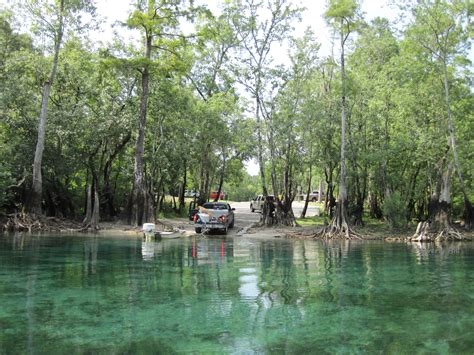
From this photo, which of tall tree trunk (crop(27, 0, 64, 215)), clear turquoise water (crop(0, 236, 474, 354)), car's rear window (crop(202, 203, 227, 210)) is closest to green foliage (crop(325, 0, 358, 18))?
car's rear window (crop(202, 203, 227, 210))

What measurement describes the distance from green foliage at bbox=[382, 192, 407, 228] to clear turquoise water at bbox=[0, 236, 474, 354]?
997 cm

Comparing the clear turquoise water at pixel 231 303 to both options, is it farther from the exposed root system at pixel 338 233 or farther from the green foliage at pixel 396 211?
the green foliage at pixel 396 211

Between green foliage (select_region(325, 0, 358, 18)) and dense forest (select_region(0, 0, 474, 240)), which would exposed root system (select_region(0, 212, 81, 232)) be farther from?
green foliage (select_region(325, 0, 358, 18))

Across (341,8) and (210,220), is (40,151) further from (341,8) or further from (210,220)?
(341,8)

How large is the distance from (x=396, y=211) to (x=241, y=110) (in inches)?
500

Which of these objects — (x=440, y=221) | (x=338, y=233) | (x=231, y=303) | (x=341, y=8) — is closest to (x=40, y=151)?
(x=338, y=233)

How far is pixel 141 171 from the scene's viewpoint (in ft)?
82.0

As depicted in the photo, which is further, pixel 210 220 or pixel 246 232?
pixel 246 232

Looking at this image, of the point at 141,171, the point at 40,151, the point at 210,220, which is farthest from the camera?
the point at 141,171

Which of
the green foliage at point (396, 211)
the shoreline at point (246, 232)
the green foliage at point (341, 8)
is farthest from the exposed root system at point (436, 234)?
the green foliage at point (341, 8)

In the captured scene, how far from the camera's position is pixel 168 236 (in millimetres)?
20688

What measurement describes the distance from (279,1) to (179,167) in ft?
40.1

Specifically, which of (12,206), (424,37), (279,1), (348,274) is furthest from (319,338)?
(279,1)

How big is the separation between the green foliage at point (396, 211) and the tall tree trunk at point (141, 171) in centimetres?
1268
